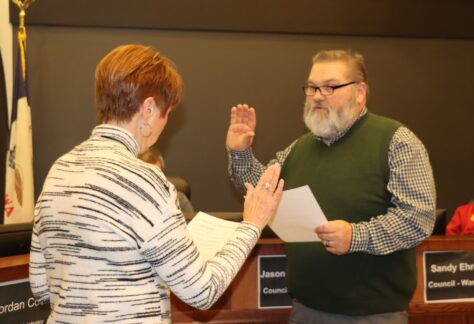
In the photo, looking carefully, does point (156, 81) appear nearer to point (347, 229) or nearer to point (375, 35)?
point (347, 229)

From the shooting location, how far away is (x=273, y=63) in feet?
17.2

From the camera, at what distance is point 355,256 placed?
2.24 metres

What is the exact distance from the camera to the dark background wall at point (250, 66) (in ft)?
16.0

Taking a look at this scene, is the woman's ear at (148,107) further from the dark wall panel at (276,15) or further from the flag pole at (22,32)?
the dark wall panel at (276,15)

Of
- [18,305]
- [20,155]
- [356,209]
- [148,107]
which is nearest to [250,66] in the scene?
[20,155]

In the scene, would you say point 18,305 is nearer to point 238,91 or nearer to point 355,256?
point 355,256

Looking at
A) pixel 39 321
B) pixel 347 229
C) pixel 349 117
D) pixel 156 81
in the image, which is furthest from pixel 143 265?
pixel 349 117

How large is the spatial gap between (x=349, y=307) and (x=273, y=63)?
334cm

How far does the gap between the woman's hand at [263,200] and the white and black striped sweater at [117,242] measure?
0.20m

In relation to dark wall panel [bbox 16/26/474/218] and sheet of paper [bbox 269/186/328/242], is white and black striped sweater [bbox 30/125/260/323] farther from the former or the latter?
dark wall panel [bbox 16/26/474/218]

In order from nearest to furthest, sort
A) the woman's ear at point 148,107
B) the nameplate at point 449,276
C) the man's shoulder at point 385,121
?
1. the woman's ear at point 148,107
2. the man's shoulder at point 385,121
3. the nameplate at point 449,276

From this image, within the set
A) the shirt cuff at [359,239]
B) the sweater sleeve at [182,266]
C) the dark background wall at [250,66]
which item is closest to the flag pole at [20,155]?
the dark background wall at [250,66]

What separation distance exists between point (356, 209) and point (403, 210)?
0.17 meters

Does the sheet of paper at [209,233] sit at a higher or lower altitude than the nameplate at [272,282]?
higher
